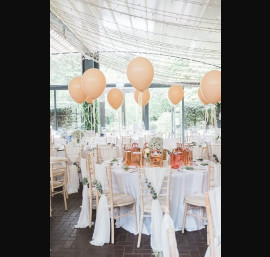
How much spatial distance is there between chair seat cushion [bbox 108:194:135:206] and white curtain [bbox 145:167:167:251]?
0.41 meters

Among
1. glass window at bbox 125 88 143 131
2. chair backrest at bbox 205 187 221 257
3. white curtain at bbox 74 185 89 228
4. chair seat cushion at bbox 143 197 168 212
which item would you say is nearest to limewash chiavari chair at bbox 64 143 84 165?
white curtain at bbox 74 185 89 228

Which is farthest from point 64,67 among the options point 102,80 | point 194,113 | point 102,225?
point 102,225

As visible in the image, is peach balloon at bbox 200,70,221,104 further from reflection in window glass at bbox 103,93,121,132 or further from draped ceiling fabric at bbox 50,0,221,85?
reflection in window glass at bbox 103,93,121,132

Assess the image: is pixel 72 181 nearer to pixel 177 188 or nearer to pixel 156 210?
pixel 177 188

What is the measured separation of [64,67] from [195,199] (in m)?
9.81

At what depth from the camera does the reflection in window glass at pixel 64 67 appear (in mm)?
11750

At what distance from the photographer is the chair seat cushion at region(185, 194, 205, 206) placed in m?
3.58

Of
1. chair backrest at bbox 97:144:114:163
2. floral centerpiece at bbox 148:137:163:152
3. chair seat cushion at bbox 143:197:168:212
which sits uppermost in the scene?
floral centerpiece at bbox 148:137:163:152

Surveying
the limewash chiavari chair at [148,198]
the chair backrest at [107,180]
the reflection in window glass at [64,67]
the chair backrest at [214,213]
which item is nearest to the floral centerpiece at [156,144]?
the limewash chiavari chair at [148,198]

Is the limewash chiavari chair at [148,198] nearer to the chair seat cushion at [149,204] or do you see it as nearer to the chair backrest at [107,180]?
the chair seat cushion at [149,204]

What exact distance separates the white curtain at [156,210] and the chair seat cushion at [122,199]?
41 centimetres
